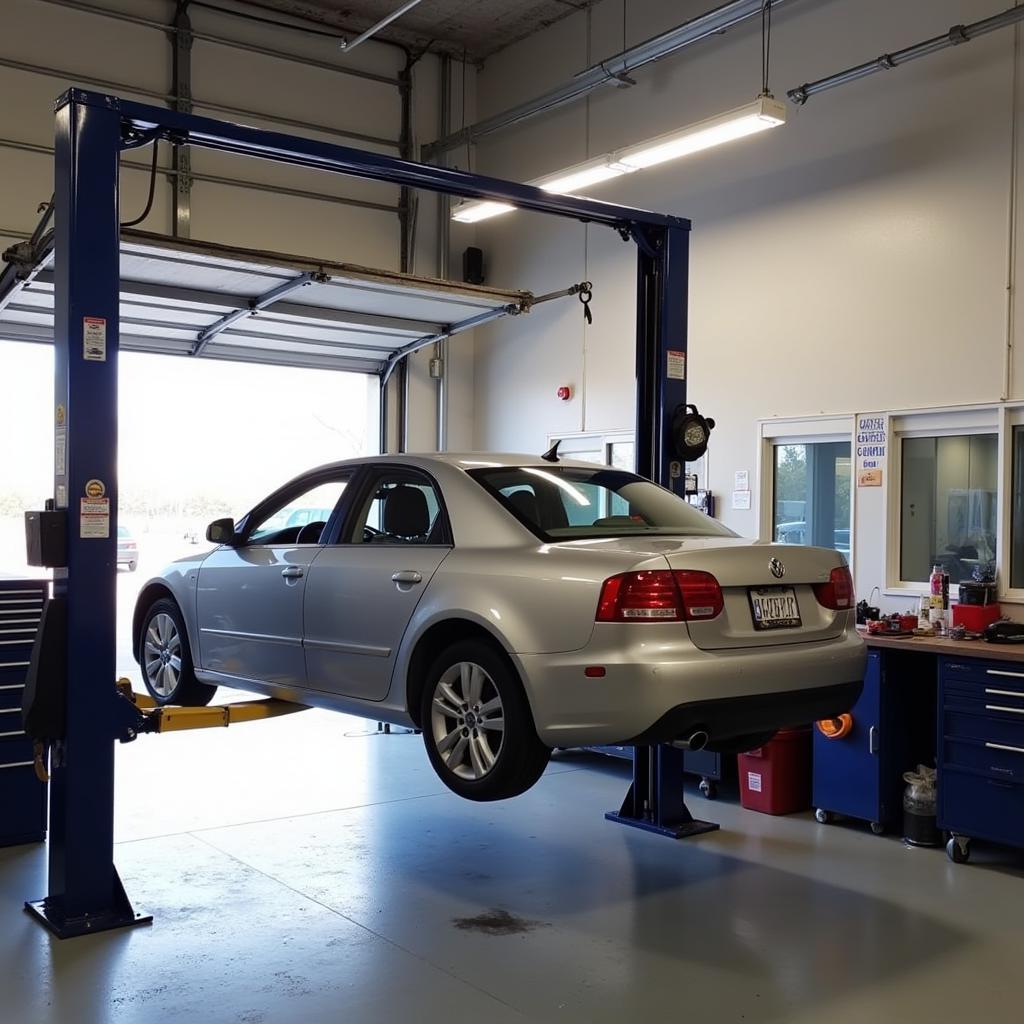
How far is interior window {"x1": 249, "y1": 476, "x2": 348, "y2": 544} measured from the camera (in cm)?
495

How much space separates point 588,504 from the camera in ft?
14.3

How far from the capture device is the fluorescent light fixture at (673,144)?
20.9 ft

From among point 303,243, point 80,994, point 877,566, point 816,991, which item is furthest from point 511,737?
point 303,243

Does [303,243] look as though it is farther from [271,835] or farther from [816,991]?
[816,991]

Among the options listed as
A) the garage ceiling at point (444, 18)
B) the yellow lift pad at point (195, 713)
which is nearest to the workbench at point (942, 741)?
the yellow lift pad at point (195, 713)

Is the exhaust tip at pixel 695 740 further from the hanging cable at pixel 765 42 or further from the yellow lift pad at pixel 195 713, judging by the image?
the hanging cable at pixel 765 42

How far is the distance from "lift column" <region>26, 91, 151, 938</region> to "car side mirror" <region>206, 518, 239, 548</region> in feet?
2.69

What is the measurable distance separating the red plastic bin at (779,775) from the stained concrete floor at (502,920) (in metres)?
0.12

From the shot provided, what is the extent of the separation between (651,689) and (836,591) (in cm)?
102

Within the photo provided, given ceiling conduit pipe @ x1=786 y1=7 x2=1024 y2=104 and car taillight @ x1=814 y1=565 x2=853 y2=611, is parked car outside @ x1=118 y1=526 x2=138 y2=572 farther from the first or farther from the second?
car taillight @ x1=814 y1=565 x2=853 y2=611

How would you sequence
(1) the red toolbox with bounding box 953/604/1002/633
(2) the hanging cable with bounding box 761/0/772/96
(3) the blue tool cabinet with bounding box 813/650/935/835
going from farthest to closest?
(2) the hanging cable with bounding box 761/0/772/96, (1) the red toolbox with bounding box 953/604/1002/633, (3) the blue tool cabinet with bounding box 813/650/935/835

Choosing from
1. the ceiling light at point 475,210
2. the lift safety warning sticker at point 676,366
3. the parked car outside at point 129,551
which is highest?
the ceiling light at point 475,210

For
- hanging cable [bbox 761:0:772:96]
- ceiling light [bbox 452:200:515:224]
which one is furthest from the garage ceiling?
ceiling light [bbox 452:200:515:224]

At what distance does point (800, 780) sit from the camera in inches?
244
